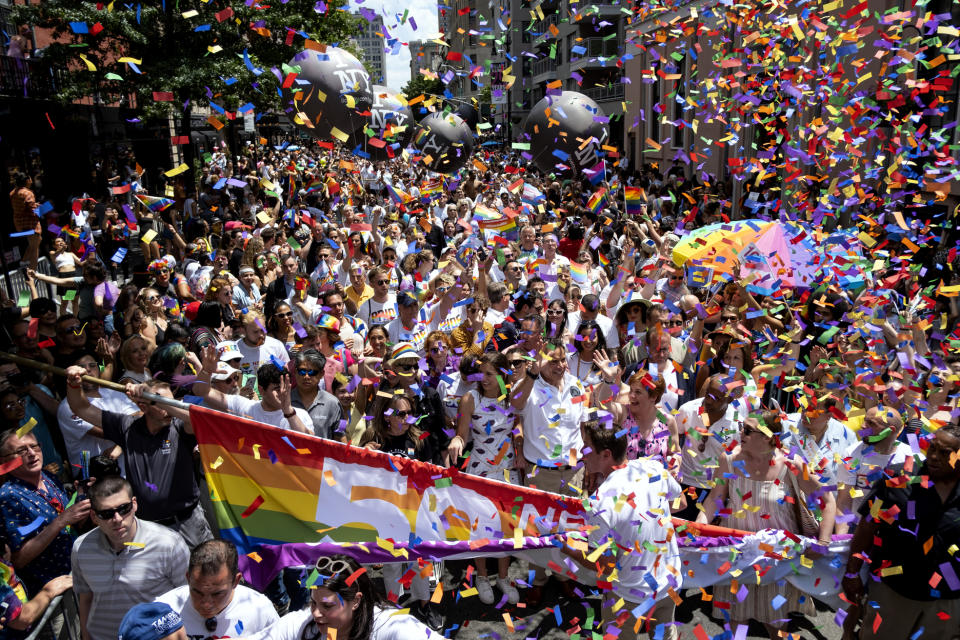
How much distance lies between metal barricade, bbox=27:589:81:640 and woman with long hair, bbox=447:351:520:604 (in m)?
2.37

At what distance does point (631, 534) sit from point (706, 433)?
4.88 ft

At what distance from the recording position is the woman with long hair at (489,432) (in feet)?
16.5

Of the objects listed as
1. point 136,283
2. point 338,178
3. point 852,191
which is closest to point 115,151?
point 338,178

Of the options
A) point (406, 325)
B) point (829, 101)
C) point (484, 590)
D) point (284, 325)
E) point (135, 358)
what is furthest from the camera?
point (829, 101)

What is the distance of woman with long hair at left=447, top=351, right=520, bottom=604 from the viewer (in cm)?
504

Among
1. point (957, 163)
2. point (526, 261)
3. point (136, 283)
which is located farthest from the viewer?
point (957, 163)

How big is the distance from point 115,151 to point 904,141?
74.4ft

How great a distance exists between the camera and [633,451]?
4.76 metres

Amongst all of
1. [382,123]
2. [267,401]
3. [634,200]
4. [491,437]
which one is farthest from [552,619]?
[382,123]

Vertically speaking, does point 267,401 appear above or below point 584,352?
above

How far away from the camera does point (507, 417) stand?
5.20 m

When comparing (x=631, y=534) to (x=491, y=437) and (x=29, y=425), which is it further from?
(x=29, y=425)

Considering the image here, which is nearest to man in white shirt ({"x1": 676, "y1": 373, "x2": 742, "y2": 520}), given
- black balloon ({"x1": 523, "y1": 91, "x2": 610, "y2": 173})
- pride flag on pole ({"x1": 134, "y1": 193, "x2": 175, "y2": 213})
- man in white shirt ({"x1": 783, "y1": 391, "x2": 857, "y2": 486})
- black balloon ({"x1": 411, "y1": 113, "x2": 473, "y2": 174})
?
man in white shirt ({"x1": 783, "y1": 391, "x2": 857, "y2": 486})

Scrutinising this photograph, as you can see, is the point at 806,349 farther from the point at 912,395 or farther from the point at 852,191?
the point at 852,191
